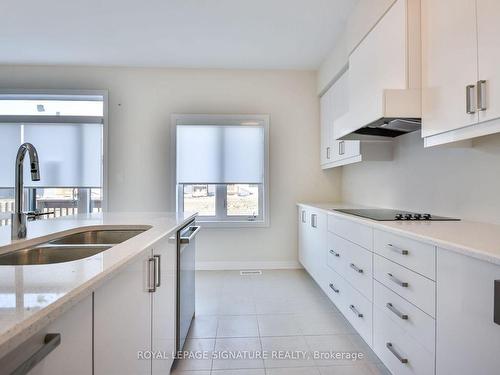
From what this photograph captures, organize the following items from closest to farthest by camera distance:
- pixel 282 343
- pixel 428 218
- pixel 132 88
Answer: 1. pixel 428 218
2. pixel 282 343
3. pixel 132 88

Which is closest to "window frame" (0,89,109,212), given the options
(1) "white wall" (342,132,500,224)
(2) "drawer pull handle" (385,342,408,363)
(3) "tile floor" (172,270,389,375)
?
(3) "tile floor" (172,270,389,375)

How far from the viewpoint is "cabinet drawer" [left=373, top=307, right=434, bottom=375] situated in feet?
4.33

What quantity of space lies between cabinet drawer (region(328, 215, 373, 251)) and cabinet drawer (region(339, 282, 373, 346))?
356 mm

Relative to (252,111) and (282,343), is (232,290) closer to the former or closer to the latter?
(282,343)

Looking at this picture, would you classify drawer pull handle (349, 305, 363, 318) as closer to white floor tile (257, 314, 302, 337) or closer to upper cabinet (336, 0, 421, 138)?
white floor tile (257, 314, 302, 337)

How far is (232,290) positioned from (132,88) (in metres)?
2.92

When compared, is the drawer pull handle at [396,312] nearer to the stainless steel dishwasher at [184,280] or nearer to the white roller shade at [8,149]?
the stainless steel dishwasher at [184,280]

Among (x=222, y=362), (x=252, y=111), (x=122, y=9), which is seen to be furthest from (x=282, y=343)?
(x=122, y=9)

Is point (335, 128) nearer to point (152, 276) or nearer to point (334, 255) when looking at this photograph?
point (334, 255)

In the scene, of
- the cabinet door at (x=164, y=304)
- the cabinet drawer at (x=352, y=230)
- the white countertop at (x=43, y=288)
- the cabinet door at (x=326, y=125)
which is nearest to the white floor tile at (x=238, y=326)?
the cabinet door at (x=164, y=304)

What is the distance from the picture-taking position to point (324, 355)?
6.50 ft

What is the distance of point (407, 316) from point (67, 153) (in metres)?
4.18

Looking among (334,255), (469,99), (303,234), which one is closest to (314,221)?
(303,234)

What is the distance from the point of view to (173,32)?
3.07 meters
